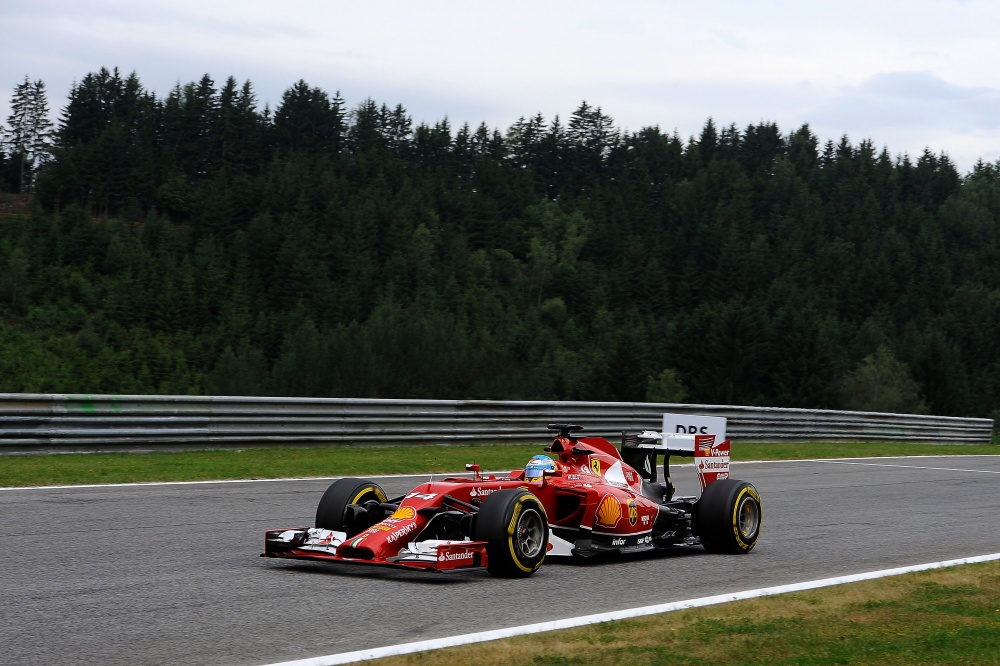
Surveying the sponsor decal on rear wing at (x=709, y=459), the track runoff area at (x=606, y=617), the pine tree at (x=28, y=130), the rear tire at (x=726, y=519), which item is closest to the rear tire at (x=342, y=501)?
the track runoff area at (x=606, y=617)

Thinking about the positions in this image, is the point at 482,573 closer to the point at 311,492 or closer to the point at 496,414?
the point at 311,492

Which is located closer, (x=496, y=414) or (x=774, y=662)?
(x=774, y=662)

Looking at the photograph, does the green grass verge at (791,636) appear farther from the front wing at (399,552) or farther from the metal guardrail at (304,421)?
the metal guardrail at (304,421)

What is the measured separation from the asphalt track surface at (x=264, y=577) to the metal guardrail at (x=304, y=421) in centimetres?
362

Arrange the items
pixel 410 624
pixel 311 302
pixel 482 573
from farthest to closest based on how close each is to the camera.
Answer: pixel 311 302 < pixel 482 573 < pixel 410 624

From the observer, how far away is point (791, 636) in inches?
262

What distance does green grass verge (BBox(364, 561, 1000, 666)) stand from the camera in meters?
5.99

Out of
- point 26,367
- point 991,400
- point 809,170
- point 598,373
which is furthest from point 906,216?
point 26,367

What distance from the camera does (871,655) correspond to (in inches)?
243

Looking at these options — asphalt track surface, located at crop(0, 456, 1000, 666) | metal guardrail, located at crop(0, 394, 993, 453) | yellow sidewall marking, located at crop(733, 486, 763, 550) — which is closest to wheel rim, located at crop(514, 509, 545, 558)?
asphalt track surface, located at crop(0, 456, 1000, 666)

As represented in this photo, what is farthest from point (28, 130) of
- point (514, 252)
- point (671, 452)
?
point (671, 452)

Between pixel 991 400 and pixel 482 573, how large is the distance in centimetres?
10038

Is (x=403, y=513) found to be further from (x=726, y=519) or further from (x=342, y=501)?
(x=726, y=519)

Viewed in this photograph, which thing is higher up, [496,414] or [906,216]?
[906,216]
